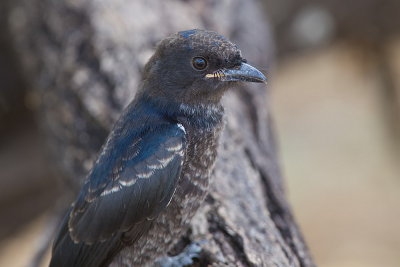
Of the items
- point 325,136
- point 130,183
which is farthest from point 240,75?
point 325,136

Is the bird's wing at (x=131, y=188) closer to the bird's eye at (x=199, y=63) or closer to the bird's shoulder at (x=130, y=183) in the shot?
the bird's shoulder at (x=130, y=183)

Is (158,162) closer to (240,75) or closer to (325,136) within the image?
(240,75)

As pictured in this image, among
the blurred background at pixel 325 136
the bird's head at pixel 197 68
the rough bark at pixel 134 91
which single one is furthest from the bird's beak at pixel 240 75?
the blurred background at pixel 325 136

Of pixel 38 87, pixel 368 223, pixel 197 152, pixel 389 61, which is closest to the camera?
pixel 197 152

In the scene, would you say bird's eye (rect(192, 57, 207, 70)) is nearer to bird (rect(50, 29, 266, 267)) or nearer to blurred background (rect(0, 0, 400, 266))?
bird (rect(50, 29, 266, 267))

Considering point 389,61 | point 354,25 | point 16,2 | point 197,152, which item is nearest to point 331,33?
point 354,25

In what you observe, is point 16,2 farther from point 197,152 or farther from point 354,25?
point 354,25

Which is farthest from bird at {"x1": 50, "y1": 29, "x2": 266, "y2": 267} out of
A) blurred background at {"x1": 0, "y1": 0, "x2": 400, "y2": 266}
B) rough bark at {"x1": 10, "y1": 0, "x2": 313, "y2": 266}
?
blurred background at {"x1": 0, "y1": 0, "x2": 400, "y2": 266}
